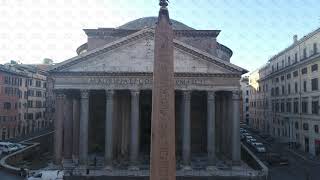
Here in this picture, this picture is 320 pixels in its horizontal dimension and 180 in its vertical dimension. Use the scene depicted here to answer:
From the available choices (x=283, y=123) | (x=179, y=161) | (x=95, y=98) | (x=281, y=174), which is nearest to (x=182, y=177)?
(x=179, y=161)

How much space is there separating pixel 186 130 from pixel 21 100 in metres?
35.3

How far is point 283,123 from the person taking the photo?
53125mm

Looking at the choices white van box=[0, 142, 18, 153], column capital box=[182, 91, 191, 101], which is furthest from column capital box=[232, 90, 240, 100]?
white van box=[0, 142, 18, 153]

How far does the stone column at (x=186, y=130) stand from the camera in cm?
3158

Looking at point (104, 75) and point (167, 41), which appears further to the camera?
point (104, 75)

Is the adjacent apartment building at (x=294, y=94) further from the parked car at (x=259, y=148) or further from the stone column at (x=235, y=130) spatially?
the stone column at (x=235, y=130)

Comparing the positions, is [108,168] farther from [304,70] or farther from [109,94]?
[304,70]

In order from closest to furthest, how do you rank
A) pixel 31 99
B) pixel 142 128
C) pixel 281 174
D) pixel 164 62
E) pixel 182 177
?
pixel 164 62 → pixel 182 177 → pixel 281 174 → pixel 142 128 → pixel 31 99

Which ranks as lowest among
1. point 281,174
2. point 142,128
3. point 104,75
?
point 281,174

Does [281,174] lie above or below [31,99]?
below

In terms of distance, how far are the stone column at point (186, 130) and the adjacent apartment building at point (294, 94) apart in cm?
1495

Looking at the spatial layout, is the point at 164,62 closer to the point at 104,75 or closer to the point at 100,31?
the point at 104,75

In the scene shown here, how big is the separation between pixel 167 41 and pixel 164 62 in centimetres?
57

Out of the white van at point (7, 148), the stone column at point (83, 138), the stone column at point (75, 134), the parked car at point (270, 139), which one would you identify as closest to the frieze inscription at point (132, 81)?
the stone column at point (83, 138)
